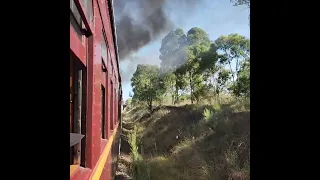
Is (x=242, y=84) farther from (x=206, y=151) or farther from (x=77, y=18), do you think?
(x=77, y=18)

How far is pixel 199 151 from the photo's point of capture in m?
13.0

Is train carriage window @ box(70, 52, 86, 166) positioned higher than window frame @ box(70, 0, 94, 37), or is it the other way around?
window frame @ box(70, 0, 94, 37)

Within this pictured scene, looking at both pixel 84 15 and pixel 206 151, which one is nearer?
pixel 84 15

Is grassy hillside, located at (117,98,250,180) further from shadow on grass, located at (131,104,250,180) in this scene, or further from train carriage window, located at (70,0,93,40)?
train carriage window, located at (70,0,93,40)

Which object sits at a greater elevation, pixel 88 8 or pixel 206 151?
pixel 88 8

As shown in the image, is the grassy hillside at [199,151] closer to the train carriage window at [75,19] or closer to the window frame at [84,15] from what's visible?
the window frame at [84,15]

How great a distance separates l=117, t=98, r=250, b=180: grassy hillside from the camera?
32.8 ft

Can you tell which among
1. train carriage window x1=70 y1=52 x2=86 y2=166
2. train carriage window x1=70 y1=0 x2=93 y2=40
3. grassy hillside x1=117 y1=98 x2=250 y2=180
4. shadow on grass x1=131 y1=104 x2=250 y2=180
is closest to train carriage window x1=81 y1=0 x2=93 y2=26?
train carriage window x1=70 y1=0 x2=93 y2=40

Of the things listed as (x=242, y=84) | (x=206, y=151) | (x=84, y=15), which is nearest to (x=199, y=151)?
(x=206, y=151)

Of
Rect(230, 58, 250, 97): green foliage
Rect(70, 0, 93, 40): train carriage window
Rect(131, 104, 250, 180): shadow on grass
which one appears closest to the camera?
Rect(70, 0, 93, 40): train carriage window

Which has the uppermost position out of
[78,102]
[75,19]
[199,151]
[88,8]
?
[88,8]

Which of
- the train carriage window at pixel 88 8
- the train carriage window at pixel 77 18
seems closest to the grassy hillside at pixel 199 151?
the train carriage window at pixel 88 8
